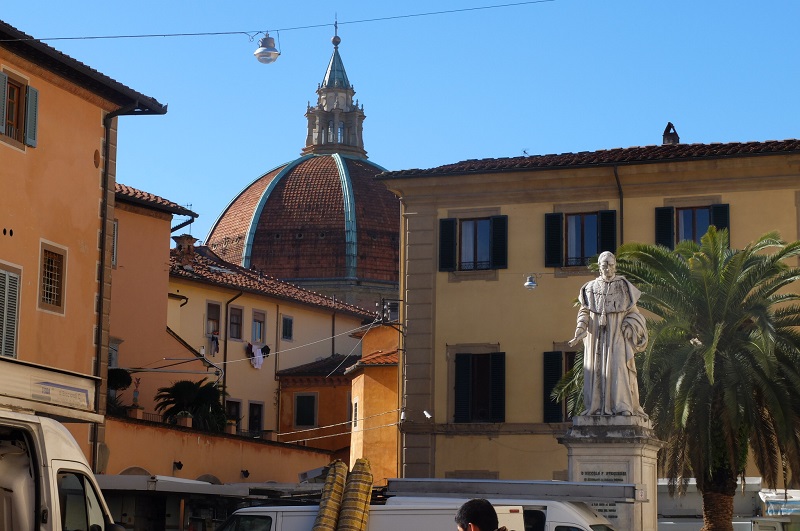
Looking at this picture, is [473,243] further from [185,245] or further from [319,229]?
[319,229]

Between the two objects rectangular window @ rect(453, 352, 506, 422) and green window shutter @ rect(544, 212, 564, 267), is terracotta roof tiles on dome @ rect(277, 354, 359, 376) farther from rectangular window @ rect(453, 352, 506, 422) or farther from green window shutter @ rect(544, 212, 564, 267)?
green window shutter @ rect(544, 212, 564, 267)

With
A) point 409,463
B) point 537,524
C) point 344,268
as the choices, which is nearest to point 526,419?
point 409,463

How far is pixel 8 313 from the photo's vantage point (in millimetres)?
27625

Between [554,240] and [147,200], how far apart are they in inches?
445

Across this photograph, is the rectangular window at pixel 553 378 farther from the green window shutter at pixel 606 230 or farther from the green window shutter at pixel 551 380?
the green window shutter at pixel 606 230

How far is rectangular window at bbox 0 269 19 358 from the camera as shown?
27345mm

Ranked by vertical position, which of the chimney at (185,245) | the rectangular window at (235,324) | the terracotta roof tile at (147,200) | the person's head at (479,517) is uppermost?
the chimney at (185,245)

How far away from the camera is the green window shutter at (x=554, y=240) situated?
121ft

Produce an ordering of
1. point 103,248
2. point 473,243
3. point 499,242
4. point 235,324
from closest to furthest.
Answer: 1. point 103,248
2. point 499,242
3. point 473,243
4. point 235,324

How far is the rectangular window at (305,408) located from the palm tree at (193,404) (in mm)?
17849

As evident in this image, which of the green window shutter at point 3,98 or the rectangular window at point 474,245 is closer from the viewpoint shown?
the green window shutter at point 3,98

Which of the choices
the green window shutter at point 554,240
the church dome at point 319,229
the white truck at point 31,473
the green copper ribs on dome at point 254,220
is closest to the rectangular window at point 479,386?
the green window shutter at point 554,240

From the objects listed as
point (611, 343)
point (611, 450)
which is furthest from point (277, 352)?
point (611, 450)

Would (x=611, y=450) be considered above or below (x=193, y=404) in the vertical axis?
below
